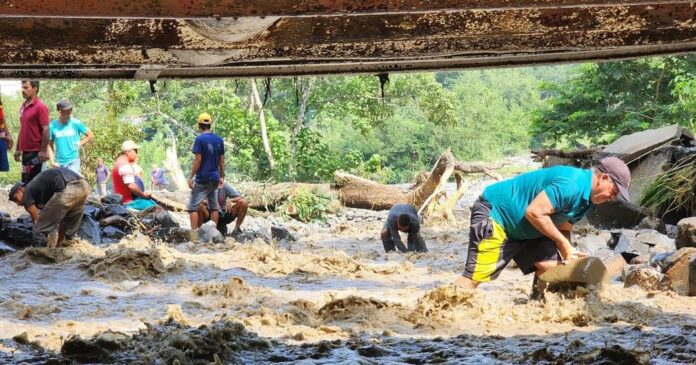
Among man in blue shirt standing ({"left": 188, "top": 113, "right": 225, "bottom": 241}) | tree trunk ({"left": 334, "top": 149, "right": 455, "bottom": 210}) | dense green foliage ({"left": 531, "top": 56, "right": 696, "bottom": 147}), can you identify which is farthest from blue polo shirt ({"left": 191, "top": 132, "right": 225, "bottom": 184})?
dense green foliage ({"left": 531, "top": 56, "right": 696, "bottom": 147})

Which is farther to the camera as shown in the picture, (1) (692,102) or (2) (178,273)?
(1) (692,102)

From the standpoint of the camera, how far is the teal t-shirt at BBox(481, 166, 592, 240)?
6324 mm

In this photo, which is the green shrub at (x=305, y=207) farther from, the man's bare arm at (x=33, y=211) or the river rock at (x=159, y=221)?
the man's bare arm at (x=33, y=211)

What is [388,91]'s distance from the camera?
96.9ft

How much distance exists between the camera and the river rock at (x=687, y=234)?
31.0 ft

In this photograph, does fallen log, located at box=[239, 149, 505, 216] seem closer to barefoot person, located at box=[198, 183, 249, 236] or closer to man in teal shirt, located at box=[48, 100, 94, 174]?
barefoot person, located at box=[198, 183, 249, 236]

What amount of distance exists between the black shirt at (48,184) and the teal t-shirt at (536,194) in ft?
17.3

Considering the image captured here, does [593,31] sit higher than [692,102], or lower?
higher

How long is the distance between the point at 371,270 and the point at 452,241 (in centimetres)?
386

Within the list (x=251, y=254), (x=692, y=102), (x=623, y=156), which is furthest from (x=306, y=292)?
(x=692, y=102)

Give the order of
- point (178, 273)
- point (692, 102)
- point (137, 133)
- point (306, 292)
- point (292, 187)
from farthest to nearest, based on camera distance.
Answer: point (137, 133) → point (692, 102) → point (292, 187) → point (178, 273) → point (306, 292)

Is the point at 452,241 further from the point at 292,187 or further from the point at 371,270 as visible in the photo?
the point at 292,187

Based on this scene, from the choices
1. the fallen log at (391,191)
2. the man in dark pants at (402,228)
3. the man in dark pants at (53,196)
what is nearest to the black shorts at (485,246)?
the man in dark pants at (402,228)

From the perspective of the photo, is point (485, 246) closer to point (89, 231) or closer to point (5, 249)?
point (5, 249)
